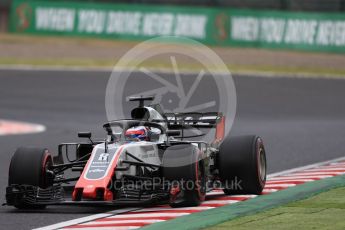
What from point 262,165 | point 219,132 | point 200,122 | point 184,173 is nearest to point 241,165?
point 262,165

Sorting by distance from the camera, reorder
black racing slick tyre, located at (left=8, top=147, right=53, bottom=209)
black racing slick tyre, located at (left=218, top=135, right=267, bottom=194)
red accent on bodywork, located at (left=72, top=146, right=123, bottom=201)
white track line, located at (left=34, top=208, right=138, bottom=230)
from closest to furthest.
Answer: white track line, located at (left=34, top=208, right=138, bottom=230) < red accent on bodywork, located at (left=72, top=146, right=123, bottom=201) < black racing slick tyre, located at (left=8, top=147, right=53, bottom=209) < black racing slick tyre, located at (left=218, top=135, right=267, bottom=194)

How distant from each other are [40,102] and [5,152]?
10970 mm

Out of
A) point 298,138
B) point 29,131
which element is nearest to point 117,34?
point 29,131

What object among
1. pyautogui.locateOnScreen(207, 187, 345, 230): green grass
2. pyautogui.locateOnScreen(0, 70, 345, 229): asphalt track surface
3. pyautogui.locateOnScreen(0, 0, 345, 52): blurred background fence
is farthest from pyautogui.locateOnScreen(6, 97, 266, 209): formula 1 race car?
pyautogui.locateOnScreen(0, 0, 345, 52): blurred background fence

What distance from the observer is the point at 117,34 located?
43.9 m

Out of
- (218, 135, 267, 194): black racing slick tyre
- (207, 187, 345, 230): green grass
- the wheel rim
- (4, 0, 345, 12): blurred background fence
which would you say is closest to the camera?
(207, 187, 345, 230): green grass

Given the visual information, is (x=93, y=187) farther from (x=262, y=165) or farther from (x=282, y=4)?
(x=282, y=4)

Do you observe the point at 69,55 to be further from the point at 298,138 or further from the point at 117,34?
the point at 298,138

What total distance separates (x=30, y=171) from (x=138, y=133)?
1.24 meters

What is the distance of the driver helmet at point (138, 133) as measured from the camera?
38.8ft

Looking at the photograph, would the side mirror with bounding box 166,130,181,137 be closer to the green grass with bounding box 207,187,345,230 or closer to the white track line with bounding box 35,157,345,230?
the white track line with bounding box 35,157,345,230

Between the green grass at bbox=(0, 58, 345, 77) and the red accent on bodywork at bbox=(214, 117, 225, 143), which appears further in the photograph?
the green grass at bbox=(0, 58, 345, 77)

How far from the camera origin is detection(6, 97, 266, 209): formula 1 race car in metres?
11.0

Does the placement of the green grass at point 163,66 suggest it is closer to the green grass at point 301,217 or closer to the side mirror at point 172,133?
the side mirror at point 172,133
